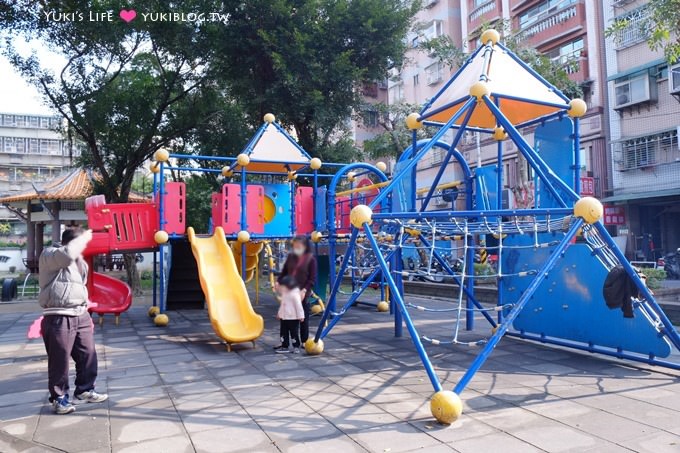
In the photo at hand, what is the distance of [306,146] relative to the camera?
17.7 metres

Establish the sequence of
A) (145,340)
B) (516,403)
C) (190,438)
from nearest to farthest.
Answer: (190,438) < (516,403) < (145,340)

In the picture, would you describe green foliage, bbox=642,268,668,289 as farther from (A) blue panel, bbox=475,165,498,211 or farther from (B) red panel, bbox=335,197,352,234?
(B) red panel, bbox=335,197,352,234

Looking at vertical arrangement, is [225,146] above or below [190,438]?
above

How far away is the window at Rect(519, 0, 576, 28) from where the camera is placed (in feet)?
Answer: 80.0

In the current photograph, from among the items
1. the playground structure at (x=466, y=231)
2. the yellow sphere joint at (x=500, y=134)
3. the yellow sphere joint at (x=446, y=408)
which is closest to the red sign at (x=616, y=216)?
the playground structure at (x=466, y=231)

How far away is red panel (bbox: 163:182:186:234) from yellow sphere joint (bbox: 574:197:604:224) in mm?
7373

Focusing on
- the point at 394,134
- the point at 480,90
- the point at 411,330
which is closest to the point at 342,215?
the point at 480,90

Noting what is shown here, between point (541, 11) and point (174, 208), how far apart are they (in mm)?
21839

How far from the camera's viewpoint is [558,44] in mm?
24469

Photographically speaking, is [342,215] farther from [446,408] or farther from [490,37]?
[446,408]

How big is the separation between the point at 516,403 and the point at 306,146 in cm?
1373

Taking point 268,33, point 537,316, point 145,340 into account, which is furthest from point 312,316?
point 268,33

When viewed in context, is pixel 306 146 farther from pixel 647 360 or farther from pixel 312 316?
pixel 647 360

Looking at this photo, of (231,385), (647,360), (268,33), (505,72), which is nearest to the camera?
(231,385)
